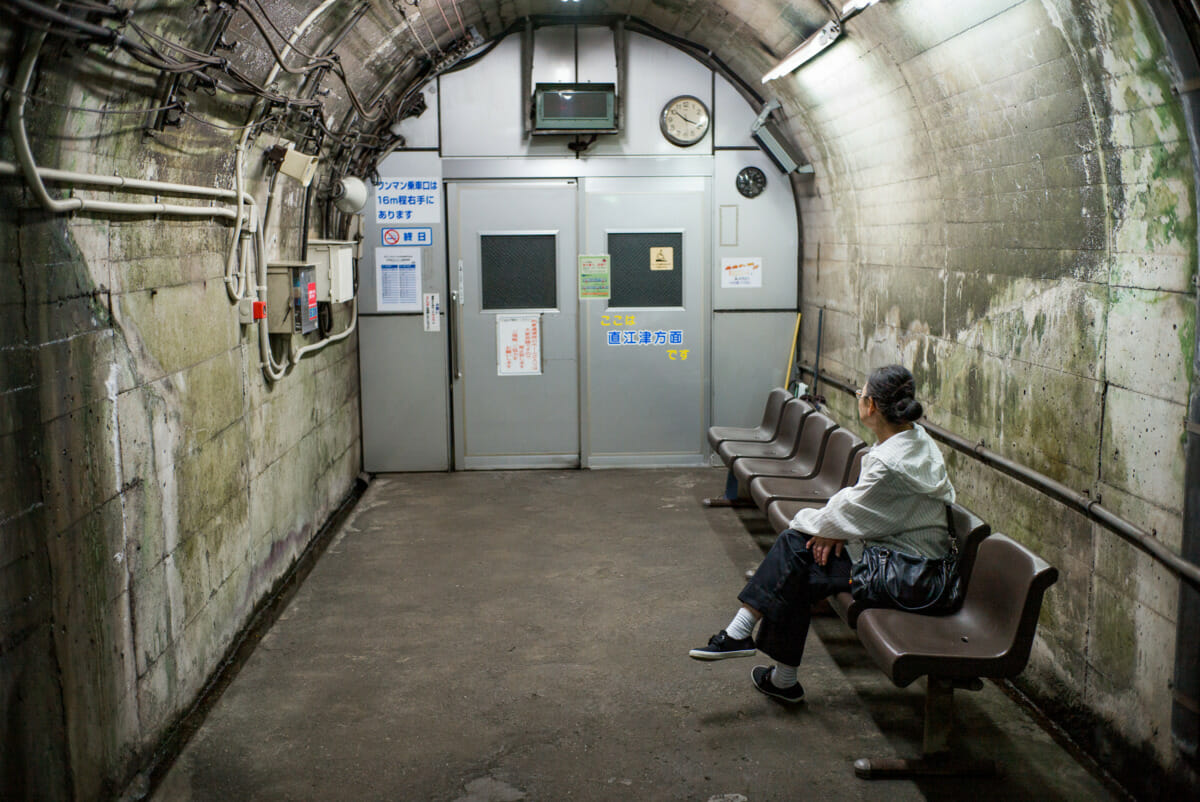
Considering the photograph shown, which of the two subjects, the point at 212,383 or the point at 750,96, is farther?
the point at 750,96

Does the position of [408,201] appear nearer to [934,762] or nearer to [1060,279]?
[1060,279]

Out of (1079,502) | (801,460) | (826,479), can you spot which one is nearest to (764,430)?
(801,460)

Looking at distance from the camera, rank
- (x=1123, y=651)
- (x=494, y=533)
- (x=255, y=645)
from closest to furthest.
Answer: (x=1123, y=651)
(x=255, y=645)
(x=494, y=533)

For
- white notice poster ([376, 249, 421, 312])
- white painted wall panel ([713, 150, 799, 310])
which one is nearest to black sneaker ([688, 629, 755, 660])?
white painted wall panel ([713, 150, 799, 310])

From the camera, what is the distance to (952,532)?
145 inches

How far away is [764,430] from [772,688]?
2.87 meters

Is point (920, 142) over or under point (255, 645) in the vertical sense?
over

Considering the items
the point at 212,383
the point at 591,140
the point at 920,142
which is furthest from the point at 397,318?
the point at 920,142

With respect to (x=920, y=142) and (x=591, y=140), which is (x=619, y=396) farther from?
(x=920, y=142)

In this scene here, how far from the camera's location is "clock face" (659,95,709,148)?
7.32 metres

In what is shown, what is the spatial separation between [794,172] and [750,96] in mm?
626

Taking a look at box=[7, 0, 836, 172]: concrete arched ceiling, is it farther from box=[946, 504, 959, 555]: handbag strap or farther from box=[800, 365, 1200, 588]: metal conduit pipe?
box=[946, 504, 959, 555]: handbag strap

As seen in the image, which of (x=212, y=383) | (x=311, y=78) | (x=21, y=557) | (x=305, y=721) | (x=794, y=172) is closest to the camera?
(x=21, y=557)

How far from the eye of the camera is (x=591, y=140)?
7312 mm
